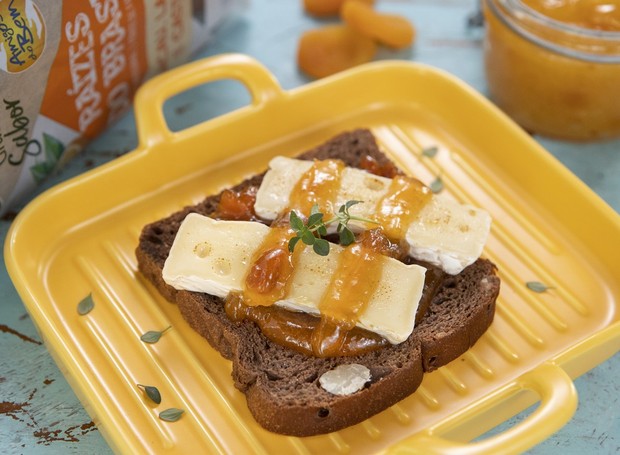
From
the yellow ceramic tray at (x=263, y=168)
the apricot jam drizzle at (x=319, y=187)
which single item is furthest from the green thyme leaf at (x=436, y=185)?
the apricot jam drizzle at (x=319, y=187)

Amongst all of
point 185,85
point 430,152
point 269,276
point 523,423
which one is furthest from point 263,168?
point 523,423

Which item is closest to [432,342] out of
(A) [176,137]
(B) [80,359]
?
(B) [80,359]

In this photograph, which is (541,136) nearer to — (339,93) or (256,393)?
(339,93)

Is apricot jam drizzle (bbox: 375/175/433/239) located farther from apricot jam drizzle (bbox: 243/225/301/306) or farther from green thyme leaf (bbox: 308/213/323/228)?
apricot jam drizzle (bbox: 243/225/301/306)

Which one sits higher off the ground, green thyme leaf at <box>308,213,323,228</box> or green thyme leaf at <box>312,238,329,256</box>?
green thyme leaf at <box>308,213,323,228</box>

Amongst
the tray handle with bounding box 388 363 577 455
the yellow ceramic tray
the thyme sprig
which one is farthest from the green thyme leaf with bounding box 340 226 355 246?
the tray handle with bounding box 388 363 577 455

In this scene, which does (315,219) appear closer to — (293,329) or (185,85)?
(293,329)
